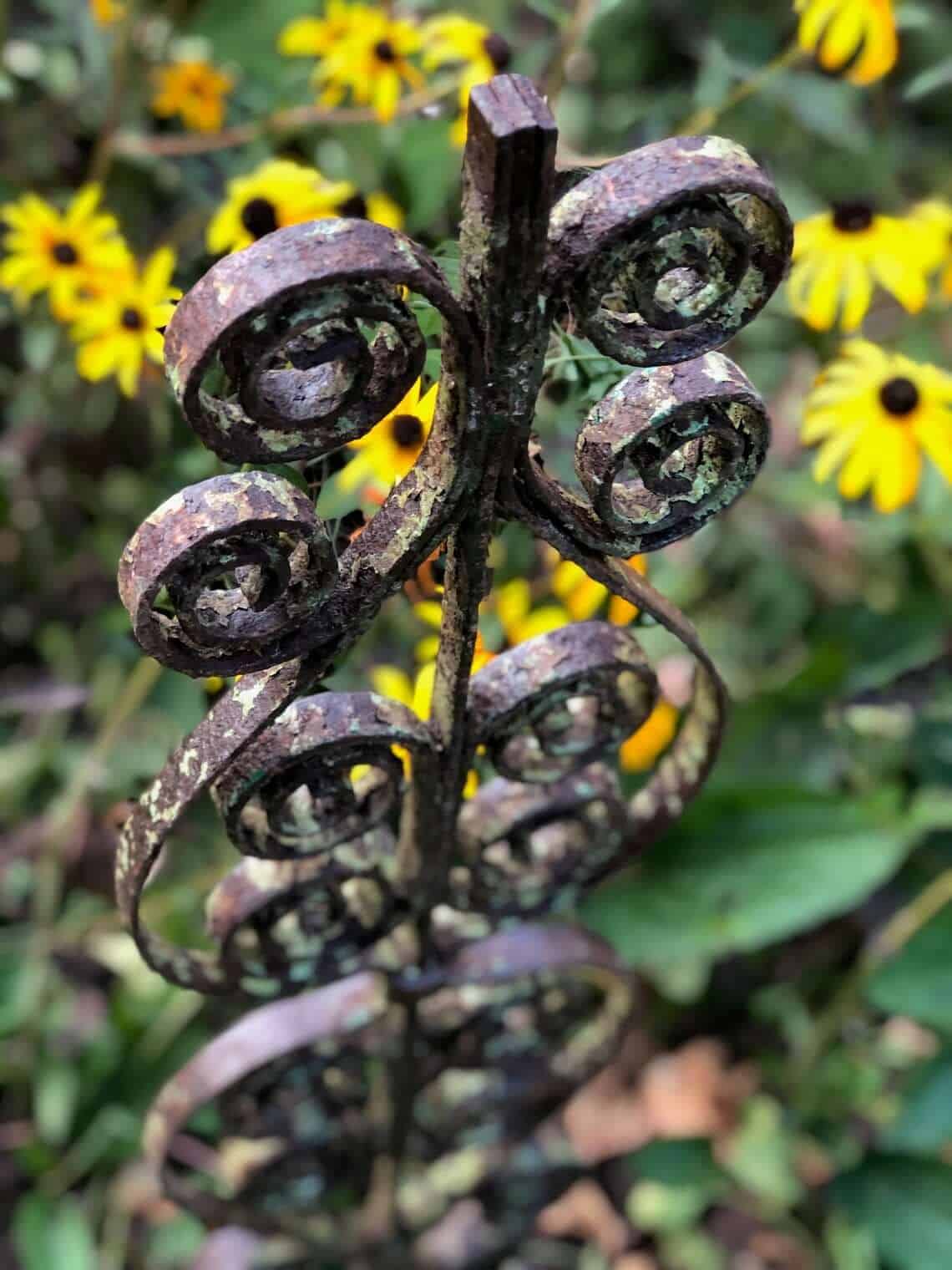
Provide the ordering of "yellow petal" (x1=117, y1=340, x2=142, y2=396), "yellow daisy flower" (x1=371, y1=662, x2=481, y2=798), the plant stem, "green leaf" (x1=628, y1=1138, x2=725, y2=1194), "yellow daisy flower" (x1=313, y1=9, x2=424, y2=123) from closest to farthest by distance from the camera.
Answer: "yellow daisy flower" (x1=371, y1=662, x2=481, y2=798) < "yellow petal" (x1=117, y1=340, x2=142, y2=396) < "yellow daisy flower" (x1=313, y1=9, x2=424, y2=123) < the plant stem < "green leaf" (x1=628, y1=1138, x2=725, y2=1194)

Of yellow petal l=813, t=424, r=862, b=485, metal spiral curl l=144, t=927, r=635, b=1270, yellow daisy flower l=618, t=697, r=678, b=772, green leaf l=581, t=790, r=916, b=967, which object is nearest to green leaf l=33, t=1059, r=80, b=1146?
metal spiral curl l=144, t=927, r=635, b=1270

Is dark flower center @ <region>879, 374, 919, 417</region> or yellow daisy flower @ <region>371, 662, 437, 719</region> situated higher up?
dark flower center @ <region>879, 374, 919, 417</region>

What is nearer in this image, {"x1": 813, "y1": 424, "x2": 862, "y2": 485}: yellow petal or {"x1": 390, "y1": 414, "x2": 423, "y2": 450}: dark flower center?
{"x1": 390, "y1": 414, "x2": 423, "y2": 450}: dark flower center

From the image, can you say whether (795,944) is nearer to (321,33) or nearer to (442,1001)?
(442,1001)

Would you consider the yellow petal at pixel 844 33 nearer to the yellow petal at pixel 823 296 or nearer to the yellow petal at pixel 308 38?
the yellow petal at pixel 823 296

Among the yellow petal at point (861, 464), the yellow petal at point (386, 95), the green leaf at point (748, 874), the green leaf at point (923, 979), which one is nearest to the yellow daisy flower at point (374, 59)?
the yellow petal at point (386, 95)

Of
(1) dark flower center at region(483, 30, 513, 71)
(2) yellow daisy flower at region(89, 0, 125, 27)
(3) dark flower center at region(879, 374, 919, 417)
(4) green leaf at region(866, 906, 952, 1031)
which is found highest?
(2) yellow daisy flower at region(89, 0, 125, 27)

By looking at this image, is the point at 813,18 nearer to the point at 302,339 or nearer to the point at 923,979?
the point at 302,339

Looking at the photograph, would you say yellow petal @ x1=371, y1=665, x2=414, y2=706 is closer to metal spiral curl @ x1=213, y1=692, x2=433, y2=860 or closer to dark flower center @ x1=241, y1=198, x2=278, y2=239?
metal spiral curl @ x1=213, y1=692, x2=433, y2=860

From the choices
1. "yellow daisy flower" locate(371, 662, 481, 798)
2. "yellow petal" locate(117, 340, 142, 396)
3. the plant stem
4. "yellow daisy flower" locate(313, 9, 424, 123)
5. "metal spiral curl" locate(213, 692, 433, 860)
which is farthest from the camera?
the plant stem
